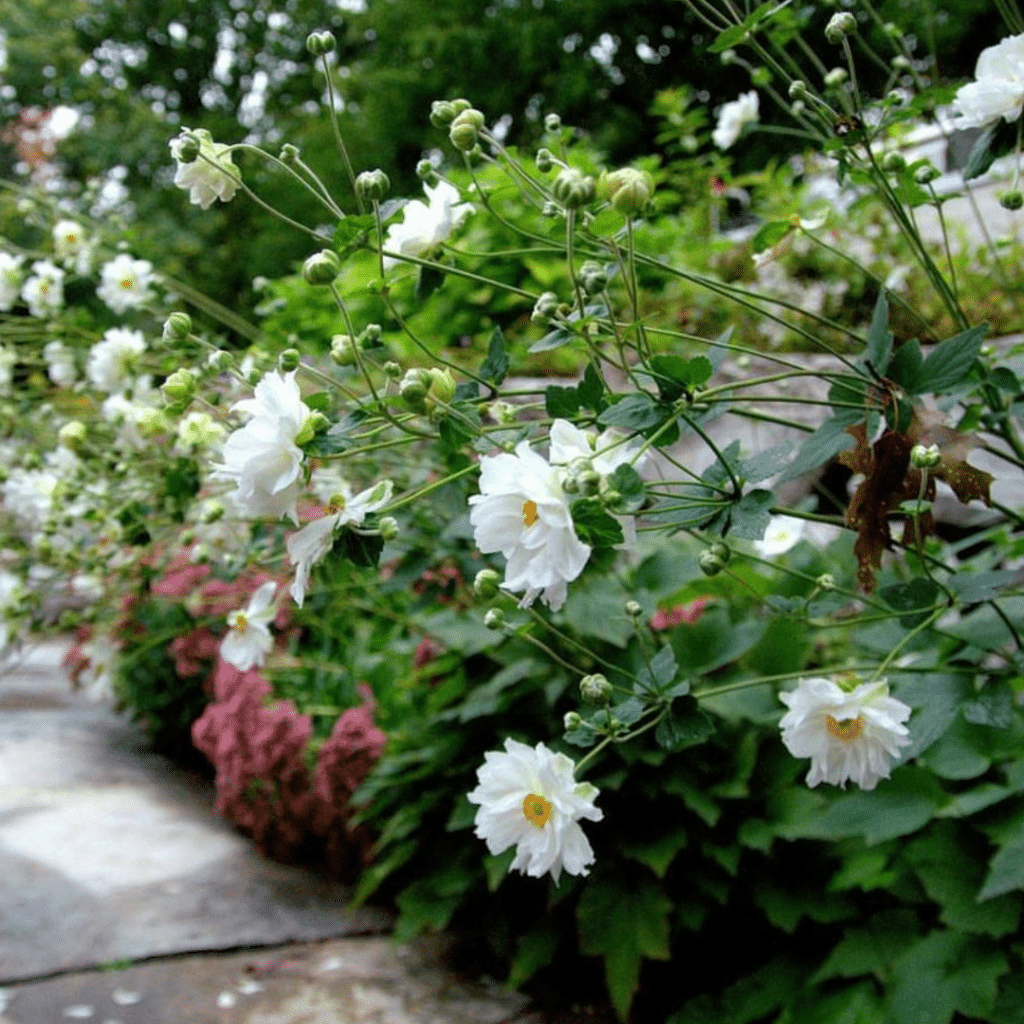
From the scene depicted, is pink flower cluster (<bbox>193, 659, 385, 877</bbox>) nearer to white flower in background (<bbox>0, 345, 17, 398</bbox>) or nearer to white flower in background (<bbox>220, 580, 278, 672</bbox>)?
white flower in background (<bbox>0, 345, 17, 398</bbox>)

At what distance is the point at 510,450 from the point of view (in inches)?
34.2

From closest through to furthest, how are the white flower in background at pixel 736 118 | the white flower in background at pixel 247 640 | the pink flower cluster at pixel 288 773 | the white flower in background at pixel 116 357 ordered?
the white flower in background at pixel 247 640
the white flower in background at pixel 116 357
the white flower in background at pixel 736 118
the pink flower cluster at pixel 288 773

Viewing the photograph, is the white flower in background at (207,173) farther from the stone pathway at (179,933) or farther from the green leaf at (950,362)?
the stone pathway at (179,933)

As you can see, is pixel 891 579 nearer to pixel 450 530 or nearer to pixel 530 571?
pixel 450 530

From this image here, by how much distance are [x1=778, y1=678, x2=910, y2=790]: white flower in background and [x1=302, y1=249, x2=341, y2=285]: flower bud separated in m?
0.49

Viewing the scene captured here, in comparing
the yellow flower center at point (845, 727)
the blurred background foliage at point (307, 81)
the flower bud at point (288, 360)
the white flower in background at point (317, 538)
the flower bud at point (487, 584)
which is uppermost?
the blurred background foliage at point (307, 81)

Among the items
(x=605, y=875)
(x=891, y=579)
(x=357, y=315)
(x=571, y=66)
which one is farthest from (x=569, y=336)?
(x=571, y=66)

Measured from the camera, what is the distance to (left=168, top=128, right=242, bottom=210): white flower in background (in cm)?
87

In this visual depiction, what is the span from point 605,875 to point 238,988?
2.52ft

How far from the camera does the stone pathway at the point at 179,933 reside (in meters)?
2.01

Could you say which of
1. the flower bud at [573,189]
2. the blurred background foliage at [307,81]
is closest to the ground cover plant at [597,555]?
the flower bud at [573,189]

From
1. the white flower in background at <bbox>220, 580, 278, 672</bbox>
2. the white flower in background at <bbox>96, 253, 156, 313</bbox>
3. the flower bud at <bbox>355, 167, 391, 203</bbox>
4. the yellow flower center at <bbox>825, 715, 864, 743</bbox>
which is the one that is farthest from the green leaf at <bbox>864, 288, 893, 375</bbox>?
the white flower in background at <bbox>96, 253, 156, 313</bbox>

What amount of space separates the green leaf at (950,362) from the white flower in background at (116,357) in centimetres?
117

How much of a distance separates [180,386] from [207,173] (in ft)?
0.58
